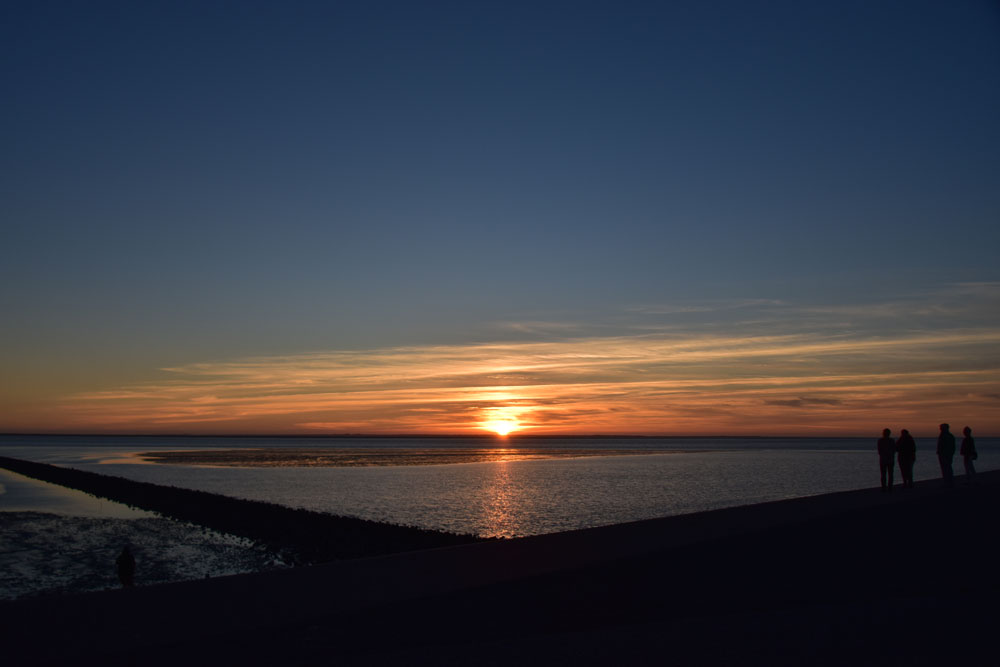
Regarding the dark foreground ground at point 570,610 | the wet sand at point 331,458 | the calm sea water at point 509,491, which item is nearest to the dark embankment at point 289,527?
the calm sea water at point 509,491

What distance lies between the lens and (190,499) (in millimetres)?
37344

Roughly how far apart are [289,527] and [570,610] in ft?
72.0

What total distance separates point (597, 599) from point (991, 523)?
413 inches

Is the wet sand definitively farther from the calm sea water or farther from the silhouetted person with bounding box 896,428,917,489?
the silhouetted person with bounding box 896,428,917,489

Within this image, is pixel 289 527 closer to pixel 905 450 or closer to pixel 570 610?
pixel 905 450

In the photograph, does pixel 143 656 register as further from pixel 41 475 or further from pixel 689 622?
pixel 41 475

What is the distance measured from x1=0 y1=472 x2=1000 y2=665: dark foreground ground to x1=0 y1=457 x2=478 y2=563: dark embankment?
459 inches

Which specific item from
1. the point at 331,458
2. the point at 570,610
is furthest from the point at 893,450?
the point at 331,458

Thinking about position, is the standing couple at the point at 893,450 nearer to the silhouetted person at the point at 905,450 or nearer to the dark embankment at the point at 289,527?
the silhouetted person at the point at 905,450

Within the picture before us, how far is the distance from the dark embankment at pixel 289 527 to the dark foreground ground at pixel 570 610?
459 inches

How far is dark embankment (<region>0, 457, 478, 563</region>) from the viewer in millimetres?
23125

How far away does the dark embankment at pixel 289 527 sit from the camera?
23.1m

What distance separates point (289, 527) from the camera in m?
27.9

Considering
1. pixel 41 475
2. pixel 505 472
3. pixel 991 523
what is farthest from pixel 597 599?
pixel 41 475
